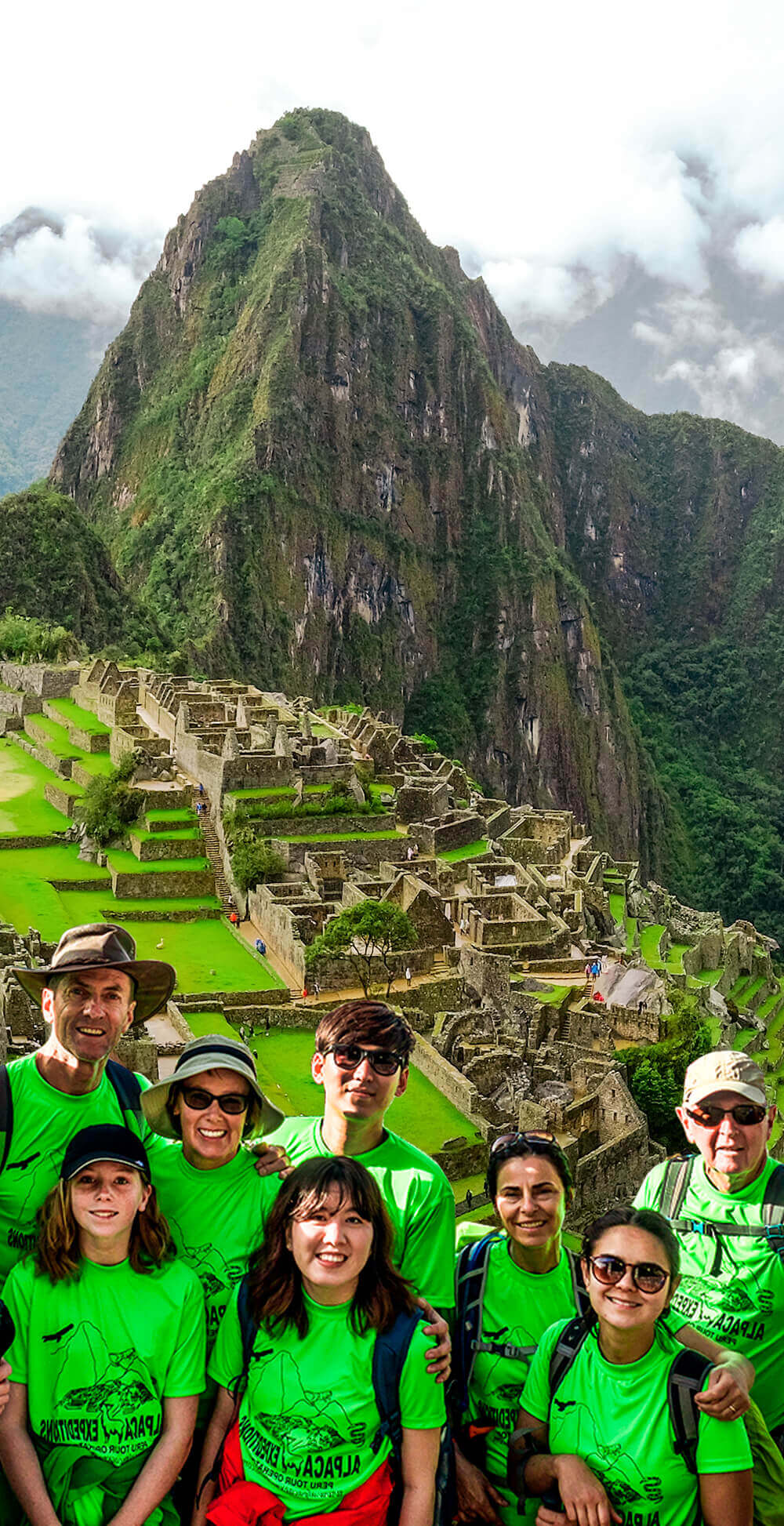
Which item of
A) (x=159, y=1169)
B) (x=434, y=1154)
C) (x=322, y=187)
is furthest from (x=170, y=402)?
(x=159, y=1169)

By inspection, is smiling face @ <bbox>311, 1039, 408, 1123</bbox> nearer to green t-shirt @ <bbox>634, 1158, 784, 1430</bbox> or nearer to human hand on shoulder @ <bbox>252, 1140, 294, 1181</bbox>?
human hand on shoulder @ <bbox>252, 1140, 294, 1181</bbox>

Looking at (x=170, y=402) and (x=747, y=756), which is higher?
(x=170, y=402)

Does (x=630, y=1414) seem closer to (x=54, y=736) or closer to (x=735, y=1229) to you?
(x=735, y=1229)

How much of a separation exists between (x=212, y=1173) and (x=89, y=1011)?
2.74 ft

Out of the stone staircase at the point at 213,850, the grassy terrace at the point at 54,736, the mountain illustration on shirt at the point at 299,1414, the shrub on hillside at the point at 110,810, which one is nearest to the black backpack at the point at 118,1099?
the mountain illustration on shirt at the point at 299,1414

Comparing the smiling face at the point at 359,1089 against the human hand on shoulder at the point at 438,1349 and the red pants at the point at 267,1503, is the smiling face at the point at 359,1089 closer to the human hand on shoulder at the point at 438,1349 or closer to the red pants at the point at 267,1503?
the human hand on shoulder at the point at 438,1349

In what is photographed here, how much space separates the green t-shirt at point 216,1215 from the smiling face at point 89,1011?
564 millimetres

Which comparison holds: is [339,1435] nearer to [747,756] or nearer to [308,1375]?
[308,1375]

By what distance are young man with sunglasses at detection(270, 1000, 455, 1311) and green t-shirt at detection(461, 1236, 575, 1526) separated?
30 cm

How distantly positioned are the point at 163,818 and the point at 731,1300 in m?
25.9

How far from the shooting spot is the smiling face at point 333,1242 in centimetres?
439

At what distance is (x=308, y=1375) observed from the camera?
4.44 m

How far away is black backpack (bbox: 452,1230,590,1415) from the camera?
5086 millimetres

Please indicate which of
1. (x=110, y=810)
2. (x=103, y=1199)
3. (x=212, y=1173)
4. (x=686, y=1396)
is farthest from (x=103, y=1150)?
(x=110, y=810)
